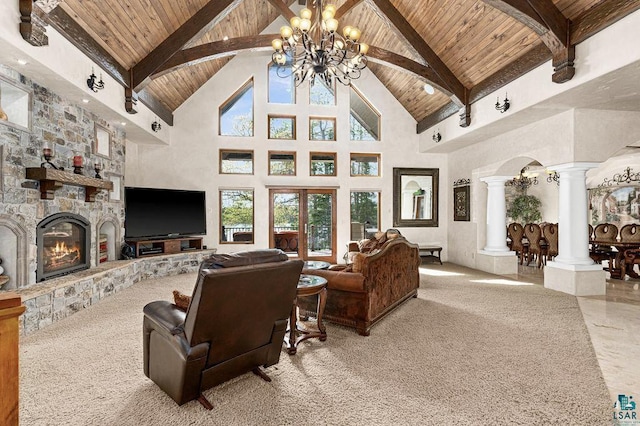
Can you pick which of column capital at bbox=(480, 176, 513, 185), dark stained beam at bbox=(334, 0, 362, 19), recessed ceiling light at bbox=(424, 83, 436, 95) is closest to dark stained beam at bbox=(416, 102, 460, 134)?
recessed ceiling light at bbox=(424, 83, 436, 95)

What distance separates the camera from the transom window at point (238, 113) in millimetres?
8344

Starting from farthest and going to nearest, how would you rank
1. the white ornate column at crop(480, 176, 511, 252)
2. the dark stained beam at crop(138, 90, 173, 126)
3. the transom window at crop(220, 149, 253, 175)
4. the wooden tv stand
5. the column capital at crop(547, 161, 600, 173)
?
the transom window at crop(220, 149, 253, 175) < the white ornate column at crop(480, 176, 511, 252) < the wooden tv stand < the dark stained beam at crop(138, 90, 173, 126) < the column capital at crop(547, 161, 600, 173)

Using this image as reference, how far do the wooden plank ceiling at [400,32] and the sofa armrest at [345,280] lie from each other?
3.91 meters

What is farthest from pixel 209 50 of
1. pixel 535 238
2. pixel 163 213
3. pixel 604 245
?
pixel 604 245

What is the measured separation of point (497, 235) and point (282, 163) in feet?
17.7

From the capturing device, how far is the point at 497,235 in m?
7.41

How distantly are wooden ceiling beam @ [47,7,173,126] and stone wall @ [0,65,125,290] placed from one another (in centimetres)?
71

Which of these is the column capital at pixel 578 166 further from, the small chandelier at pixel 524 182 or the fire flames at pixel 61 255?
the fire flames at pixel 61 255

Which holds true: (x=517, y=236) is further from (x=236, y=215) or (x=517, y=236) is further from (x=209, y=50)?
(x=209, y=50)

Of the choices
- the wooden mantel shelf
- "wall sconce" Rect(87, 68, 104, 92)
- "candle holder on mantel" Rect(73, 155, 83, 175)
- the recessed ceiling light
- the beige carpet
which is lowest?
the beige carpet

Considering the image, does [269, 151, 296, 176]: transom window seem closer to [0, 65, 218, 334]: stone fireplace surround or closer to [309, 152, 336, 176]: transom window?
[309, 152, 336, 176]: transom window

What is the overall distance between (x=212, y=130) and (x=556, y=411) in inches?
317

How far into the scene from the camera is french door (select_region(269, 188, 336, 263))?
28.0 feet

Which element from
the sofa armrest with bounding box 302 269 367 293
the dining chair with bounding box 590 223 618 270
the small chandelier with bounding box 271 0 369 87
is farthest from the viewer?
the dining chair with bounding box 590 223 618 270
